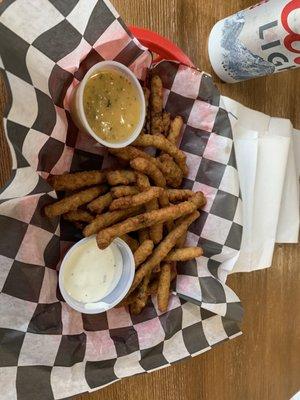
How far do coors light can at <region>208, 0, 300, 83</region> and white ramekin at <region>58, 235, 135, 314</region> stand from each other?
50 cm

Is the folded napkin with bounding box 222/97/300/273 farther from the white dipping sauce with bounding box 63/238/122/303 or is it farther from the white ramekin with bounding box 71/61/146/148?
the white dipping sauce with bounding box 63/238/122/303

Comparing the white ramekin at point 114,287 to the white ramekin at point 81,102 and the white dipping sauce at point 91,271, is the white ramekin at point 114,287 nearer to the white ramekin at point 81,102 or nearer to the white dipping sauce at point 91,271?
the white dipping sauce at point 91,271

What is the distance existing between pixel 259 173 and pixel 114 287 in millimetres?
485

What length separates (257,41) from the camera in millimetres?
1004

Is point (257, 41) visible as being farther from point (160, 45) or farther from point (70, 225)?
point (70, 225)

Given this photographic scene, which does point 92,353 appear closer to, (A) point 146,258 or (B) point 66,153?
(A) point 146,258

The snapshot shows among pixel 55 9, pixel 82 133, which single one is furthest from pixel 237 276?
pixel 55 9

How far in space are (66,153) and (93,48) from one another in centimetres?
22

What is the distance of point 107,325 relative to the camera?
105 cm

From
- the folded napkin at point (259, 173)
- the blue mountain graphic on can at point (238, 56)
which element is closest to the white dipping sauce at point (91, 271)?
the folded napkin at point (259, 173)

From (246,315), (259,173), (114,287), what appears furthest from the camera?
(246,315)

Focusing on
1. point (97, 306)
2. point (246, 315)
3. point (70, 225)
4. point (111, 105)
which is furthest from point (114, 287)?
point (246, 315)

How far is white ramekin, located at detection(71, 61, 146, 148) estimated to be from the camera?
2.99ft

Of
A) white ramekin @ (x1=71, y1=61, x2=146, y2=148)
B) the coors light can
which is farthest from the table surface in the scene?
white ramekin @ (x1=71, y1=61, x2=146, y2=148)
